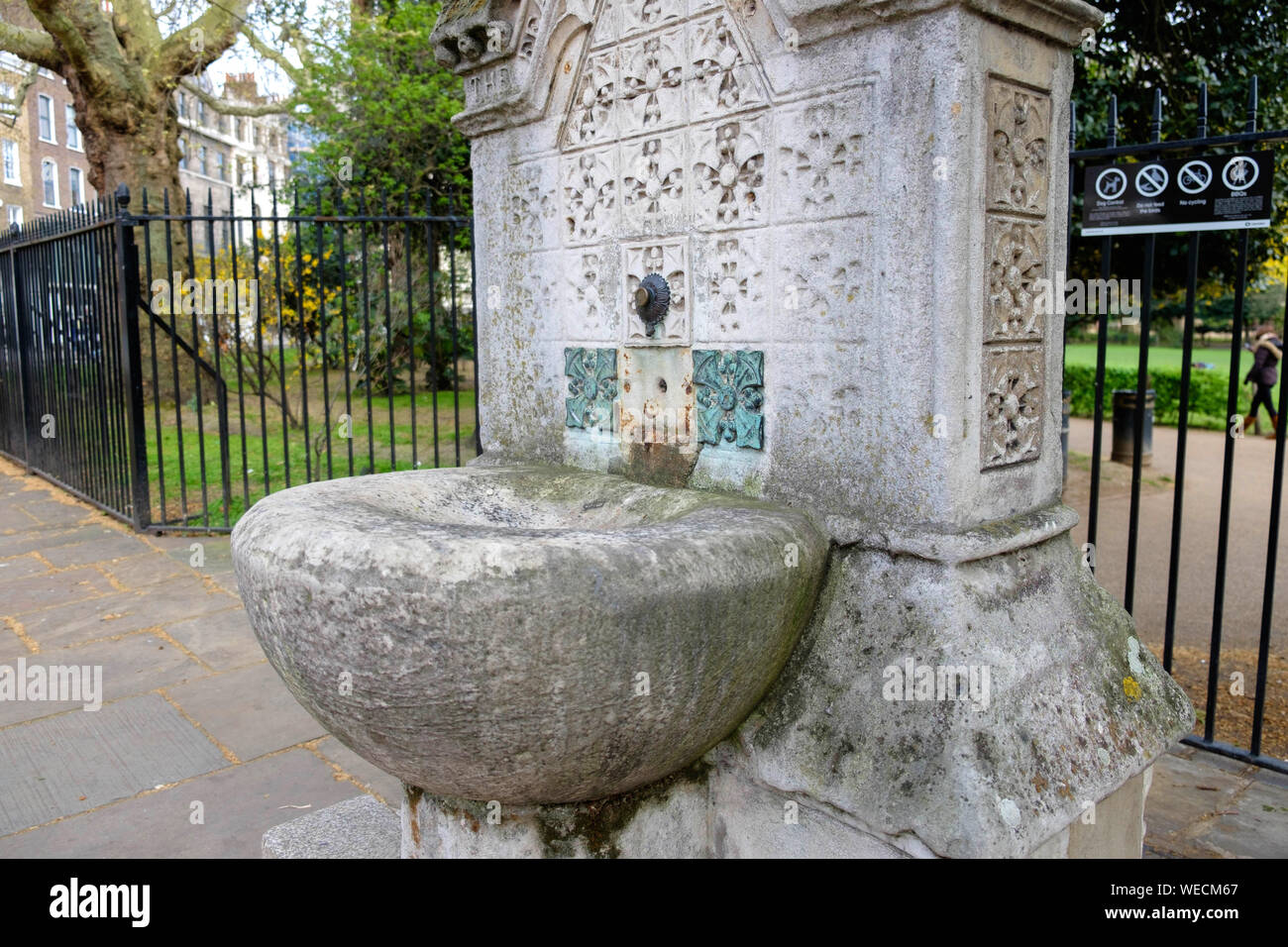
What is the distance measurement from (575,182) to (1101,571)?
15.8ft

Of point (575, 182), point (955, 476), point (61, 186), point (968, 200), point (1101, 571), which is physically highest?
point (61, 186)

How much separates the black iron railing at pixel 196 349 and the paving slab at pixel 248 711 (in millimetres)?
1668

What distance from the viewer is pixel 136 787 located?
2943mm

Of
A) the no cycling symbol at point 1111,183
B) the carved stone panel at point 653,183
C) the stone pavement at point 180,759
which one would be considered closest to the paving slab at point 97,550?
the stone pavement at point 180,759

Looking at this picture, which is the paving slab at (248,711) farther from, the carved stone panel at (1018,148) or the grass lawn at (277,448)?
the carved stone panel at (1018,148)

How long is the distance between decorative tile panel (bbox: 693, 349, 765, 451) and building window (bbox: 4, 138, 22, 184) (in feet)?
108

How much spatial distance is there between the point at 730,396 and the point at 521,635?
3.16 feet

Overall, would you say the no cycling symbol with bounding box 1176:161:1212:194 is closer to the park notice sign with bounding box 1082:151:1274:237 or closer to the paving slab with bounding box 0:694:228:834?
the park notice sign with bounding box 1082:151:1274:237

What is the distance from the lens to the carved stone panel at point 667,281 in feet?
7.97

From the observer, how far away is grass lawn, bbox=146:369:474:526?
608cm

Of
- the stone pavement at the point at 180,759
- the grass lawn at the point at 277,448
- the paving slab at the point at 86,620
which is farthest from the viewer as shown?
the grass lawn at the point at 277,448

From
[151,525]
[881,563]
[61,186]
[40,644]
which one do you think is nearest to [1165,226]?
[881,563]

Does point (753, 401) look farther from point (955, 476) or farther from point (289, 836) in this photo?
point (289, 836)

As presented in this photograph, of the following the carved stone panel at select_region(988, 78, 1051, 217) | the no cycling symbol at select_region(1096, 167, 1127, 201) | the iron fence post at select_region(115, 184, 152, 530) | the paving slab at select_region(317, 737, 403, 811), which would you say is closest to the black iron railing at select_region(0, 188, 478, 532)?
the iron fence post at select_region(115, 184, 152, 530)
